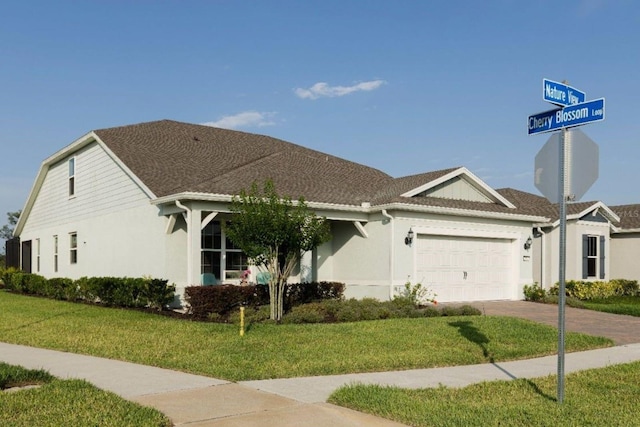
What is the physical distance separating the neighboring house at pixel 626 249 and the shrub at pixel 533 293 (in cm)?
791

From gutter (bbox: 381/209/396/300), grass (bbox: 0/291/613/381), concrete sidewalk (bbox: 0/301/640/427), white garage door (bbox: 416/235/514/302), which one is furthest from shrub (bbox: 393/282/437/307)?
concrete sidewalk (bbox: 0/301/640/427)

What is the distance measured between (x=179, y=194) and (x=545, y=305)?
41.7 feet

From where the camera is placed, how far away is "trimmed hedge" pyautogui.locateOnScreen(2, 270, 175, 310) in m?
17.4

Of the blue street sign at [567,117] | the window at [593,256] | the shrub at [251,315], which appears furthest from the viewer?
the window at [593,256]

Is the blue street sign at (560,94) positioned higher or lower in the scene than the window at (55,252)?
higher

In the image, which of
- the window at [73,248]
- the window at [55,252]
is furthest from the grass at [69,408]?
the window at [55,252]

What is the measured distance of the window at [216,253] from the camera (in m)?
19.2

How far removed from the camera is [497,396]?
25.7ft

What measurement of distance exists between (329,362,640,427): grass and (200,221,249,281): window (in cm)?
1190

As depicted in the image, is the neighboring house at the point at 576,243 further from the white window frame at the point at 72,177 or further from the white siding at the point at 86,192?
the white window frame at the point at 72,177

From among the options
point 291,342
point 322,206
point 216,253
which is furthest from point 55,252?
point 291,342

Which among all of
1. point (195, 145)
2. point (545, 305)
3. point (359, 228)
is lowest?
point (545, 305)

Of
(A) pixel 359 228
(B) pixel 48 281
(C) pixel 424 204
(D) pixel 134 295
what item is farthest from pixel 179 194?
(B) pixel 48 281

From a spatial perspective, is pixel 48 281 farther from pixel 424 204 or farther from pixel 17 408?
pixel 17 408
